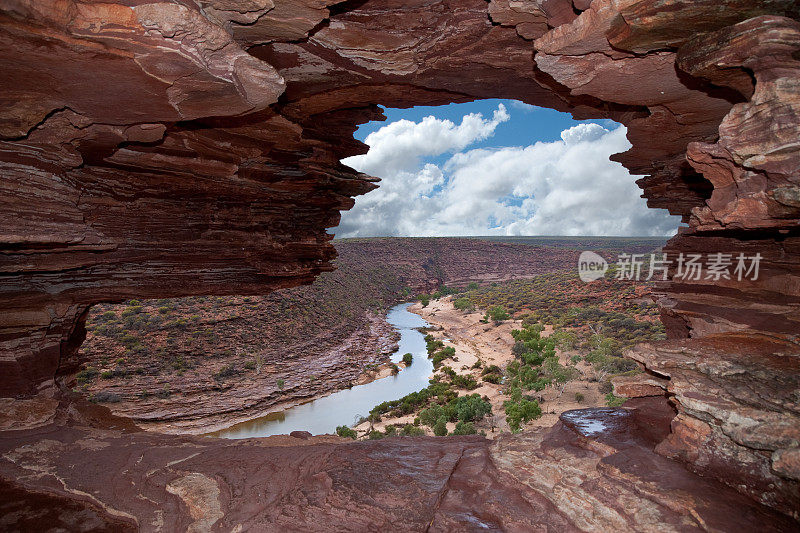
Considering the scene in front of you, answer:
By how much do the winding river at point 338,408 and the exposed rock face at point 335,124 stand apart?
12040mm

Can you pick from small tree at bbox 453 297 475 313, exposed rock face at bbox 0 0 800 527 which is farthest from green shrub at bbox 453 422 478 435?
small tree at bbox 453 297 475 313

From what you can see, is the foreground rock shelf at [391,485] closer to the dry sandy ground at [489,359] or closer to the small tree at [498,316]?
the dry sandy ground at [489,359]

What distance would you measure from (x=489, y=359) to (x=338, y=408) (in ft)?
49.9

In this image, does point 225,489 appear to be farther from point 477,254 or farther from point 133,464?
point 477,254

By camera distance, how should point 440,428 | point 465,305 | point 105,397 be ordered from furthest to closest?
1. point 465,305
2. point 105,397
3. point 440,428

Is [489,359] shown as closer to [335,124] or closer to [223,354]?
[223,354]

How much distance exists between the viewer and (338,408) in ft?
84.8

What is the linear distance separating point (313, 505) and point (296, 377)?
78.6ft

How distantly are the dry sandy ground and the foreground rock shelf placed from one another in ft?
42.3

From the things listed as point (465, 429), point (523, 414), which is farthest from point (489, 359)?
point (465, 429)

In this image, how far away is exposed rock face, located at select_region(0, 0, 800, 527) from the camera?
16.0ft

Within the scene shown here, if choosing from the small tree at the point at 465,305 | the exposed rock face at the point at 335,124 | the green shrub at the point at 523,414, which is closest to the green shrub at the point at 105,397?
the exposed rock face at the point at 335,124

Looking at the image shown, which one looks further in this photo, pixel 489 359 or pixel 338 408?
pixel 489 359

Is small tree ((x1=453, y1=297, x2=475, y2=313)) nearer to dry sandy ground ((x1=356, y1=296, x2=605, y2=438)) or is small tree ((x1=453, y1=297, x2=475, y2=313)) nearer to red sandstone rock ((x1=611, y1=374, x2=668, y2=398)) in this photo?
dry sandy ground ((x1=356, y1=296, x2=605, y2=438))
